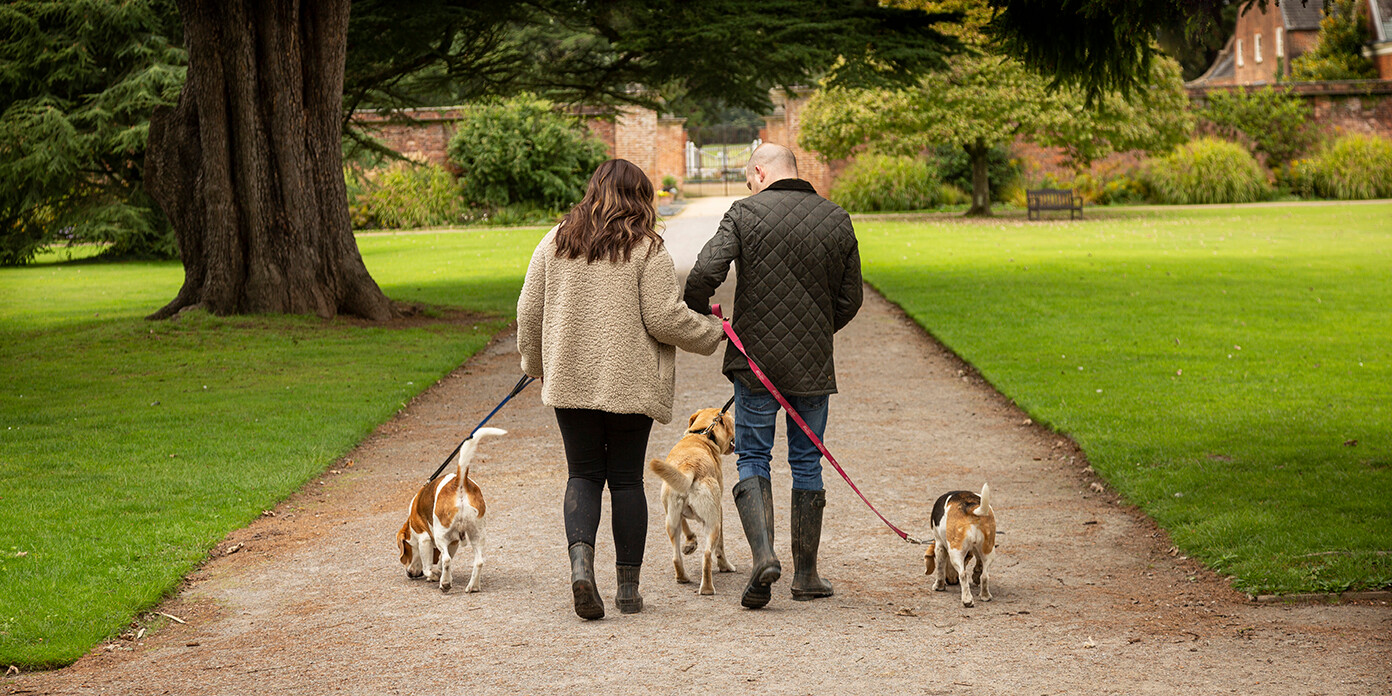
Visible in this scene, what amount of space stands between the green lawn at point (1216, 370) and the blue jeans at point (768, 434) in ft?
5.91

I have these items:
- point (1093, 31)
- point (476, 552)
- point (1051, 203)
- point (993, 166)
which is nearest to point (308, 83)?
point (1093, 31)

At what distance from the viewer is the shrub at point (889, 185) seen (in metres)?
39.8

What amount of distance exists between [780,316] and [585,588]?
1271 mm

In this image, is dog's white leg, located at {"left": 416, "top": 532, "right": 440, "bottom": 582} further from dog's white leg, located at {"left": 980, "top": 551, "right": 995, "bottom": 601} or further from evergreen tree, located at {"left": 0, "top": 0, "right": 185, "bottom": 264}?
evergreen tree, located at {"left": 0, "top": 0, "right": 185, "bottom": 264}

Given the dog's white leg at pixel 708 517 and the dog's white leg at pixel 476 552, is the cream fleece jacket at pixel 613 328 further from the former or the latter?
the dog's white leg at pixel 476 552

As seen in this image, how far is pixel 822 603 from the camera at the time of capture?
500cm

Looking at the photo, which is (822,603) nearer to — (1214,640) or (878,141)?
(1214,640)

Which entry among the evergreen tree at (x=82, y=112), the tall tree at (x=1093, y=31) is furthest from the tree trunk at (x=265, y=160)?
the evergreen tree at (x=82, y=112)

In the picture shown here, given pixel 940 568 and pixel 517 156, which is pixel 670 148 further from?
pixel 940 568

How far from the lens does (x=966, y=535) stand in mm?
4875

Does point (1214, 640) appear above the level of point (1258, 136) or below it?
below

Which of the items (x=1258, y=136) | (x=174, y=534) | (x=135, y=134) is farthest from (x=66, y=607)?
(x=1258, y=136)

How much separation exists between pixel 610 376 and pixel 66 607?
2.33m

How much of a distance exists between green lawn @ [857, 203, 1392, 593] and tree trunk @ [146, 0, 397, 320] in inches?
275
